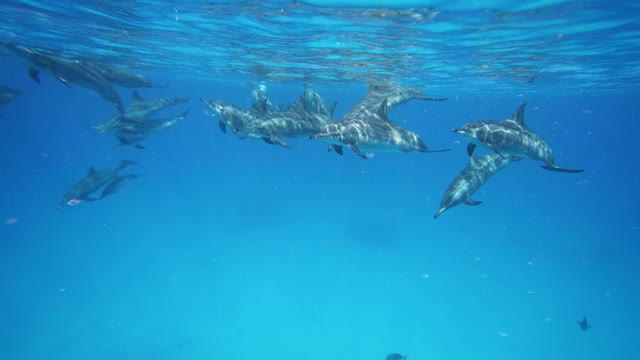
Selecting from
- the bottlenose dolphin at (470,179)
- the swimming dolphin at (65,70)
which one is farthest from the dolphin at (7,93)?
the bottlenose dolphin at (470,179)

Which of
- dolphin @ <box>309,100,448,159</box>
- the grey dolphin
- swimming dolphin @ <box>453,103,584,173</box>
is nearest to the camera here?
swimming dolphin @ <box>453,103,584,173</box>

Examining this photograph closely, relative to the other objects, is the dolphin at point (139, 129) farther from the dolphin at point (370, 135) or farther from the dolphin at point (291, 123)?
the dolphin at point (370, 135)

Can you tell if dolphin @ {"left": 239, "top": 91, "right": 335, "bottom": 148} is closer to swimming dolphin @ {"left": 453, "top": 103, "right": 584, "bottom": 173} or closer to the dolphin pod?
the dolphin pod

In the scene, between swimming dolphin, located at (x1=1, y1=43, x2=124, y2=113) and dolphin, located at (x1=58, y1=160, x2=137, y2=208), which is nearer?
swimming dolphin, located at (x1=1, y1=43, x2=124, y2=113)

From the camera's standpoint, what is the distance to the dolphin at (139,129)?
1366cm

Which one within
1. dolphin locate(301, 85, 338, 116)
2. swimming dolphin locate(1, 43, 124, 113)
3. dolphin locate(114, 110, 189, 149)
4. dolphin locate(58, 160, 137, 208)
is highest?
swimming dolphin locate(1, 43, 124, 113)

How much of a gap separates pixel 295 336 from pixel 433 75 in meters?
18.9

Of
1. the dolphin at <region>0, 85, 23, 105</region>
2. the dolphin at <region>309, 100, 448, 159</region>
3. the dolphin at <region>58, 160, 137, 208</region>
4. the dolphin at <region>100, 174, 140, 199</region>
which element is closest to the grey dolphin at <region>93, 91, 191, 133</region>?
the dolphin at <region>58, 160, 137, 208</region>

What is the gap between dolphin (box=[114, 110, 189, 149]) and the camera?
1366cm

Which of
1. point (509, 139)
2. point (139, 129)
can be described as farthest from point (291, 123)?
point (139, 129)

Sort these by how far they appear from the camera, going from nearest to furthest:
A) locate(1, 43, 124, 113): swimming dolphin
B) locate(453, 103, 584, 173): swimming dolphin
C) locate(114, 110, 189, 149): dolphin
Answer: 1. locate(453, 103, 584, 173): swimming dolphin
2. locate(1, 43, 124, 113): swimming dolphin
3. locate(114, 110, 189, 149): dolphin

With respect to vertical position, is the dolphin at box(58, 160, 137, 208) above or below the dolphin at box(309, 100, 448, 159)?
below

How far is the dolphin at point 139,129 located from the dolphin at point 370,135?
290 inches

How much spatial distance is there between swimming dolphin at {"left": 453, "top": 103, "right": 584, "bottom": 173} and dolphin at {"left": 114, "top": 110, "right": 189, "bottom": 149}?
1006 cm
